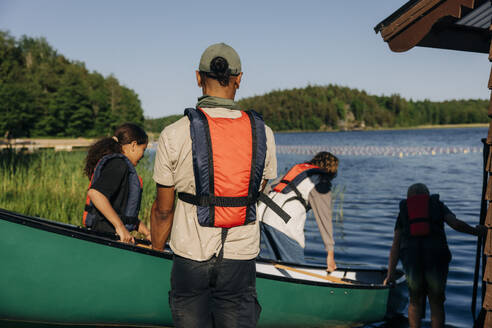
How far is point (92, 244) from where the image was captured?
4176 mm

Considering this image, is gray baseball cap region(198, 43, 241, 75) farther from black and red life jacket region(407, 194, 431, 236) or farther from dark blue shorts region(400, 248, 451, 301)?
dark blue shorts region(400, 248, 451, 301)

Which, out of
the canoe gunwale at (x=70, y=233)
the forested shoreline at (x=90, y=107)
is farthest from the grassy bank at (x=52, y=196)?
the canoe gunwale at (x=70, y=233)

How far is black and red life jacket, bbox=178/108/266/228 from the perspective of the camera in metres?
2.49

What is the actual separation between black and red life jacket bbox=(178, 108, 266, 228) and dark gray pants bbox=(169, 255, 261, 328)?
231 millimetres

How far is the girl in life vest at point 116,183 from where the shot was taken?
3837 mm

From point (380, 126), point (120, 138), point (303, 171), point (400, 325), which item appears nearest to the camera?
point (120, 138)

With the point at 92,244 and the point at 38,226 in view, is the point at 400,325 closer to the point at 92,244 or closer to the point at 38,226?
the point at 92,244

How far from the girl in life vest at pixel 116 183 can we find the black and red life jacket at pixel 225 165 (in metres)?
1.47

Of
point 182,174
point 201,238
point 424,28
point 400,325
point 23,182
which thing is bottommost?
point 400,325

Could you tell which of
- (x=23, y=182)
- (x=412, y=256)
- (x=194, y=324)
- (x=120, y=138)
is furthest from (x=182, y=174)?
(x=23, y=182)

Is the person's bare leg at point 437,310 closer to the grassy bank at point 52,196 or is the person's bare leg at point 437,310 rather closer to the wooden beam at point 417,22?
the wooden beam at point 417,22

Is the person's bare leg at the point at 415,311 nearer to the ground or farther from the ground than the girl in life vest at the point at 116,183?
nearer to the ground

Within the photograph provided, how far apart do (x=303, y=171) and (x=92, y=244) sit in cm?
245

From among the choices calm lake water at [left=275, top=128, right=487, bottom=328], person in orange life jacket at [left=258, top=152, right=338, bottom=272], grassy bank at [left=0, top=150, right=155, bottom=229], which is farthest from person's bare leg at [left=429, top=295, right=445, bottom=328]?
grassy bank at [left=0, top=150, right=155, bottom=229]
